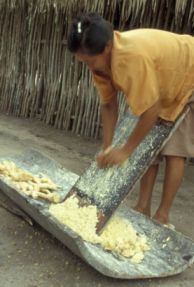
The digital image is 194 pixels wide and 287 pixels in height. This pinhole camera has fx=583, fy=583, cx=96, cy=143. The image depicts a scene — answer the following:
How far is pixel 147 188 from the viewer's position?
4.01 meters

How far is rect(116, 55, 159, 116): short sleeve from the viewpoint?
298 centimetres

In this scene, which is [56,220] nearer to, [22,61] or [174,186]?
[174,186]

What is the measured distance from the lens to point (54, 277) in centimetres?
333

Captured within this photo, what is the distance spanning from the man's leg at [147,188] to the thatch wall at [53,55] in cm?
238

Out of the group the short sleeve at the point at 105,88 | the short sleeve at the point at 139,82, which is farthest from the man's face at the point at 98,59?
the short sleeve at the point at 105,88

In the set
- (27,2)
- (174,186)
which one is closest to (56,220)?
(174,186)

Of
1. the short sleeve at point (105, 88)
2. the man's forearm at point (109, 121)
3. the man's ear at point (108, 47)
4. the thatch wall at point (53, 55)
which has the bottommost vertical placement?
the thatch wall at point (53, 55)

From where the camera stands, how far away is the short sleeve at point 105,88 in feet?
11.3

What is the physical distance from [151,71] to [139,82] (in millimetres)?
94

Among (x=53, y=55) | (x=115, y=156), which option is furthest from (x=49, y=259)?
(x=53, y=55)

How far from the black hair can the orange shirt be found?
9 centimetres

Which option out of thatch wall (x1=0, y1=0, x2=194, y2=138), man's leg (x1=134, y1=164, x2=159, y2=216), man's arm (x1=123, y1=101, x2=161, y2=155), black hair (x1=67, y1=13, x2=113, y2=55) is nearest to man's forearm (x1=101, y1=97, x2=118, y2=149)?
man's leg (x1=134, y1=164, x2=159, y2=216)

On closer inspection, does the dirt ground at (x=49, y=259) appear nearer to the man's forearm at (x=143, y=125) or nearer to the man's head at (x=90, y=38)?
the man's forearm at (x=143, y=125)

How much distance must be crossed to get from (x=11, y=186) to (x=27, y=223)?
0.48 meters
